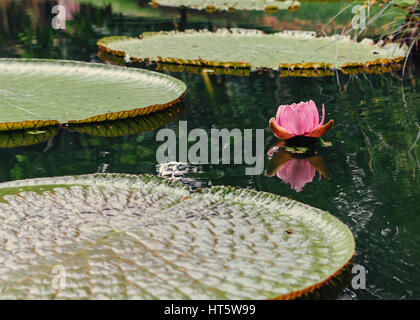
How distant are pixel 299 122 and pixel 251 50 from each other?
2.07 m

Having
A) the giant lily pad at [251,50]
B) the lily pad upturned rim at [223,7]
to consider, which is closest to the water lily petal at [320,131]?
the giant lily pad at [251,50]

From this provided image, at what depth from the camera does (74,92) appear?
3168 millimetres

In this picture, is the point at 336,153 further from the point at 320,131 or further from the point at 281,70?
the point at 281,70

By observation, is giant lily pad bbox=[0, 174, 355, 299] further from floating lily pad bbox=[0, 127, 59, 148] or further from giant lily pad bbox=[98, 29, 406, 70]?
giant lily pad bbox=[98, 29, 406, 70]

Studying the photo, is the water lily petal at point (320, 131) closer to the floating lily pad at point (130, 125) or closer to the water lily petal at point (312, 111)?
the water lily petal at point (312, 111)

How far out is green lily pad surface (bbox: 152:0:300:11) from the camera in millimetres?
7531

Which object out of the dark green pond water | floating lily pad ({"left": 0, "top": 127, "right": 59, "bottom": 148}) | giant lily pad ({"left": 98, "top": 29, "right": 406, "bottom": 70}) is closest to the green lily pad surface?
giant lily pad ({"left": 98, "top": 29, "right": 406, "bottom": 70})

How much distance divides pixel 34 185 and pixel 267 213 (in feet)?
2.34

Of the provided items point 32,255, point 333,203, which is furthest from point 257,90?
point 32,255

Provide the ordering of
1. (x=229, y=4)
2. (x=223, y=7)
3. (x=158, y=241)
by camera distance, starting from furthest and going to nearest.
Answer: (x=229, y=4) < (x=223, y=7) < (x=158, y=241)

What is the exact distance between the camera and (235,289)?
4.52 ft

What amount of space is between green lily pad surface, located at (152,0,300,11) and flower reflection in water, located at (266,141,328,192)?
5.30 meters

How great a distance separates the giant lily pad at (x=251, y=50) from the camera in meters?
4.10

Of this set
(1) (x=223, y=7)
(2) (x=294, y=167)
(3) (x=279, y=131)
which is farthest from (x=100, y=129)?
(1) (x=223, y=7)
